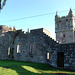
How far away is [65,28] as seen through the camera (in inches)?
2211

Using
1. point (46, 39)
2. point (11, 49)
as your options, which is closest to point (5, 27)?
point (11, 49)

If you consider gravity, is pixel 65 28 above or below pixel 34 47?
above

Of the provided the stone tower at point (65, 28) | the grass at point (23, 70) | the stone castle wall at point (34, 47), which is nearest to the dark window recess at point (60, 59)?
the stone castle wall at point (34, 47)

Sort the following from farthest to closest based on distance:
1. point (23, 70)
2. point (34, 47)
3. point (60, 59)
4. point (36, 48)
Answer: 1. point (34, 47)
2. point (36, 48)
3. point (60, 59)
4. point (23, 70)

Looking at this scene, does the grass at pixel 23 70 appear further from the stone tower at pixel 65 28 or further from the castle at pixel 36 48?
the stone tower at pixel 65 28

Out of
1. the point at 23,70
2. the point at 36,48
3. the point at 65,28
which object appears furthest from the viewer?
the point at 65,28

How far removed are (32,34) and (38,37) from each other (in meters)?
1.37

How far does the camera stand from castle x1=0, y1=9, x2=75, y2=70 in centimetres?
1541

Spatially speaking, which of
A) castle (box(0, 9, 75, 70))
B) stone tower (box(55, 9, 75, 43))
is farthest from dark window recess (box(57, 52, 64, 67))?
stone tower (box(55, 9, 75, 43))

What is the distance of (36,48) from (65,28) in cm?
4027

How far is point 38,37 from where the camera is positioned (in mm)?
18656

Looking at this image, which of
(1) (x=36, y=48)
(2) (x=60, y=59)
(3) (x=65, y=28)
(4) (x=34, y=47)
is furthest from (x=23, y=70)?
(3) (x=65, y=28)

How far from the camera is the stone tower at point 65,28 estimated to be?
53.2 metres

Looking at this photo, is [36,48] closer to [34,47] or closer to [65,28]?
[34,47]
